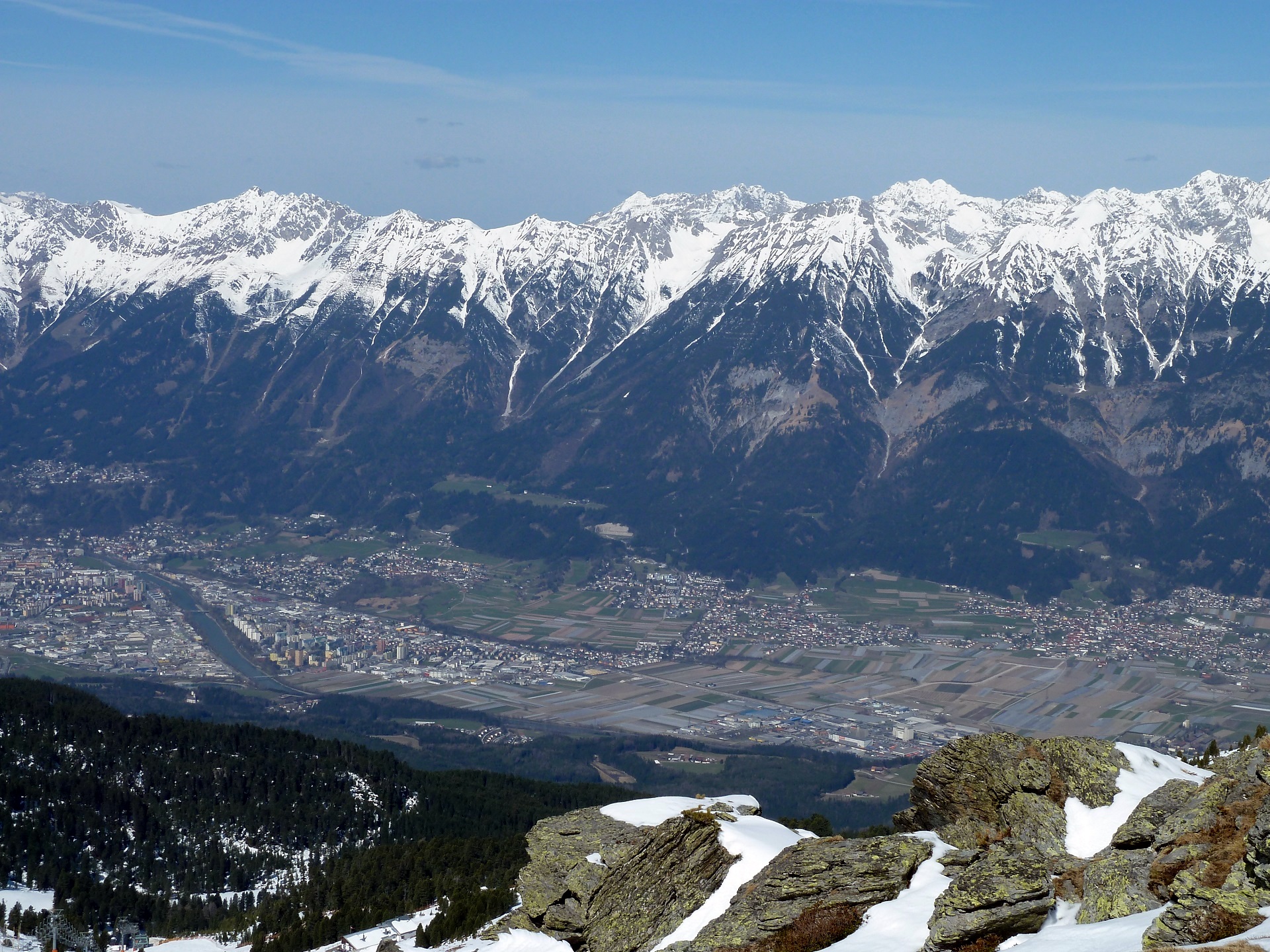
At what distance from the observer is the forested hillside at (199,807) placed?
91.9 metres

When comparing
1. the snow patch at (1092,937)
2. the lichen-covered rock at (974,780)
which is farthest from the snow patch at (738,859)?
the snow patch at (1092,937)

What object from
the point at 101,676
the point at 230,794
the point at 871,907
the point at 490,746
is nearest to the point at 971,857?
the point at 871,907

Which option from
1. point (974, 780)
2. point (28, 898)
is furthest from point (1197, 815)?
point (28, 898)

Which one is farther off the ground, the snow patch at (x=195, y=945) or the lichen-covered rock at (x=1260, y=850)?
the lichen-covered rock at (x=1260, y=850)

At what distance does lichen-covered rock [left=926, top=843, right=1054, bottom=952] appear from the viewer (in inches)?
1178

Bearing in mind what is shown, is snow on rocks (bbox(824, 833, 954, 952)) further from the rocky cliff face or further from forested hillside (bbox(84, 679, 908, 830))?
forested hillside (bbox(84, 679, 908, 830))

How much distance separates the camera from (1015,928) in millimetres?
30109

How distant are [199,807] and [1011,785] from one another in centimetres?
8356

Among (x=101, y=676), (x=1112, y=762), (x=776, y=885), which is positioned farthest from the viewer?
(x=101, y=676)

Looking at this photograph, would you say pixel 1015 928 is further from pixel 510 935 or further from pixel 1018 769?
pixel 510 935

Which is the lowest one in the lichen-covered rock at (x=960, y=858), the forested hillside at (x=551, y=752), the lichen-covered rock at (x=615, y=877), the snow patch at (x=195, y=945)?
the forested hillside at (x=551, y=752)

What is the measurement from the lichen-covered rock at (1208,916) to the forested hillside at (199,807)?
57.4 m

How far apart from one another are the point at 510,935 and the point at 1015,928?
2149 cm

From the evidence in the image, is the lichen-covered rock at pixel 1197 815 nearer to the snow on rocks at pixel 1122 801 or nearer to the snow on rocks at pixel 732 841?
the snow on rocks at pixel 1122 801
